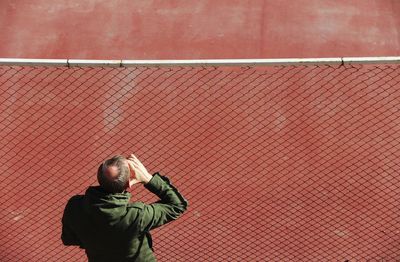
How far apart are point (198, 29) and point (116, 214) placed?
24.7 ft

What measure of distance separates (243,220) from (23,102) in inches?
180

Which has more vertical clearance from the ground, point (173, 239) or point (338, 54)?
point (338, 54)

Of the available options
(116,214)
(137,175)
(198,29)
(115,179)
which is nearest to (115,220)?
(116,214)

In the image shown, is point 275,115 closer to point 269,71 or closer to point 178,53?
point 269,71

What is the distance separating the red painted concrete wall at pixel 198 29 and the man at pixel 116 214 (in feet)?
20.7

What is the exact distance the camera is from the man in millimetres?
4059

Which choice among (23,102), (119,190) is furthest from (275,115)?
(119,190)

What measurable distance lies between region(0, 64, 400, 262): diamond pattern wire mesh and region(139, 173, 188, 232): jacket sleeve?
9.18ft

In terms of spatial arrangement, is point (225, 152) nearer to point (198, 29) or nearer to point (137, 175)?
point (198, 29)

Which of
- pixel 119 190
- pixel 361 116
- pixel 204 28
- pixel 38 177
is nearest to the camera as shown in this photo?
pixel 119 190

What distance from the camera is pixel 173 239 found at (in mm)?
7160

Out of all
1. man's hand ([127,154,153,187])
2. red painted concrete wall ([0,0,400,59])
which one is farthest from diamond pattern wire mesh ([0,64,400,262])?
man's hand ([127,154,153,187])

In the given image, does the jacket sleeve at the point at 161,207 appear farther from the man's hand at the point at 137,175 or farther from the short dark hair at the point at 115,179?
the short dark hair at the point at 115,179

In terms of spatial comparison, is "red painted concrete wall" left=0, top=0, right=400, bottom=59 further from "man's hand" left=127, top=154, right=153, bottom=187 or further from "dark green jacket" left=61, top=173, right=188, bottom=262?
"dark green jacket" left=61, top=173, right=188, bottom=262
